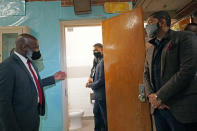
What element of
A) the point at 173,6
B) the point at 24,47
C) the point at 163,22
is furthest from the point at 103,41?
the point at 173,6

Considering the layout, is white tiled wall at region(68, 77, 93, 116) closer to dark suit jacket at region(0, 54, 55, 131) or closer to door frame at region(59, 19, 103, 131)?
door frame at region(59, 19, 103, 131)

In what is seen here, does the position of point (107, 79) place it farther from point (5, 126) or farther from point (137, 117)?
point (5, 126)

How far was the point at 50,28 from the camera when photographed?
93.3 inches

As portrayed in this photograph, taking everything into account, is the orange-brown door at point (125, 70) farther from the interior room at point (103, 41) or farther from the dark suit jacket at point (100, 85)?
the dark suit jacket at point (100, 85)

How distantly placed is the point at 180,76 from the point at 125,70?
82 centimetres

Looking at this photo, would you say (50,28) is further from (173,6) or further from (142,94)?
(173,6)

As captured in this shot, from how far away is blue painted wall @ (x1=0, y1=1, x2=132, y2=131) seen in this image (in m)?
2.28

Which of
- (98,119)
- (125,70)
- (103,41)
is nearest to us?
(125,70)

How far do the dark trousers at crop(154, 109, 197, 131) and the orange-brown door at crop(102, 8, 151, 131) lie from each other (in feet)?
1.17

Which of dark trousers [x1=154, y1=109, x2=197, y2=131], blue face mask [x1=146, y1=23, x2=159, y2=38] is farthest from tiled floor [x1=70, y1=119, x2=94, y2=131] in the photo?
blue face mask [x1=146, y1=23, x2=159, y2=38]

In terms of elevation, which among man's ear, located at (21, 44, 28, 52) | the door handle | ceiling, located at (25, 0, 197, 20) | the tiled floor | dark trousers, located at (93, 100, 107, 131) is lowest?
the tiled floor

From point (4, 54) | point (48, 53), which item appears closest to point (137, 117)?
point (48, 53)

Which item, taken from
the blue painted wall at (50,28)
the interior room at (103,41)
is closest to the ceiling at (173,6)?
the interior room at (103,41)

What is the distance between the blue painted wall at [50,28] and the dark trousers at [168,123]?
1.46 metres
